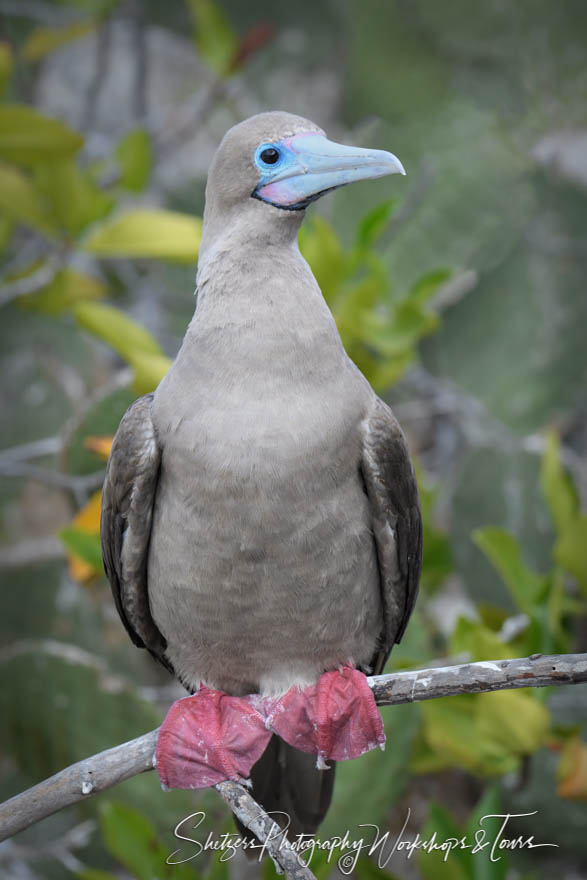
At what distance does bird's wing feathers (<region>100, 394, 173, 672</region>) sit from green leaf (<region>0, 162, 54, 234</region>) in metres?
1.14

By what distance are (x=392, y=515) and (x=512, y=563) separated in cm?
72

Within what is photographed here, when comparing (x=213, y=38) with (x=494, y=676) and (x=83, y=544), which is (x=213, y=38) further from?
(x=494, y=676)

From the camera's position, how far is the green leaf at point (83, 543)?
2457 mm

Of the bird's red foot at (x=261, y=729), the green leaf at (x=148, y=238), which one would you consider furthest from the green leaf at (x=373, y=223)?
the bird's red foot at (x=261, y=729)

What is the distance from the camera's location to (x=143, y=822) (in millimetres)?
2379

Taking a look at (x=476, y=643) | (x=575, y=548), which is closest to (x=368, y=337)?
(x=575, y=548)

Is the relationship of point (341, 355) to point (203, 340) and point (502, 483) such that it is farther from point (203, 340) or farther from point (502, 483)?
point (502, 483)

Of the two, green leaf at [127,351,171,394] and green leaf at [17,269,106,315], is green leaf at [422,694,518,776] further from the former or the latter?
green leaf at [17,269,106,315]

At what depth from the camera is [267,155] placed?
1.80 m

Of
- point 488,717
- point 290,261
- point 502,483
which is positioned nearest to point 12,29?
point 502,483

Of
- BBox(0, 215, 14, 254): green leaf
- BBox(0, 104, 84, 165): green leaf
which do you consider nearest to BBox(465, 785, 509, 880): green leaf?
BBox(0, 104, 84, 165): green leaf

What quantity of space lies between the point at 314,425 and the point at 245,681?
24.2 inches

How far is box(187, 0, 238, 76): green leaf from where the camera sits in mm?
3902

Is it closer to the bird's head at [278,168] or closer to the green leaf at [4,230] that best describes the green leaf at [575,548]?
the bird's head at [278,168]
